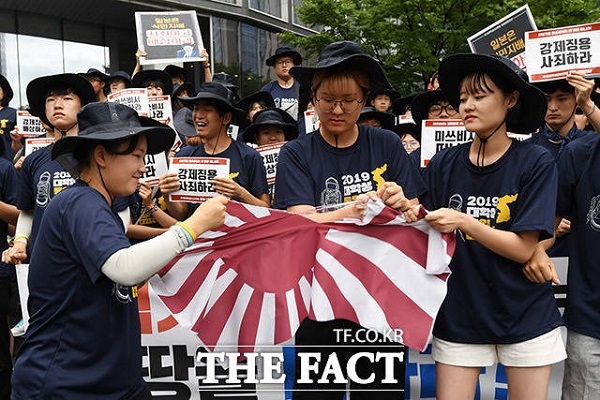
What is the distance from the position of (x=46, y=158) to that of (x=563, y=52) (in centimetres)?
368

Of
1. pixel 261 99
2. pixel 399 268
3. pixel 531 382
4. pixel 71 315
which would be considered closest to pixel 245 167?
pixel 399 268

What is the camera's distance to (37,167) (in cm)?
438

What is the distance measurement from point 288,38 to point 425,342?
16616 mm

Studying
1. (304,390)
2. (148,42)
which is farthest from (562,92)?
(148,42)

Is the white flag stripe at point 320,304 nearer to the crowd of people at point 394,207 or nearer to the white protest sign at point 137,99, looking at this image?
the crowd of people at point 394,207

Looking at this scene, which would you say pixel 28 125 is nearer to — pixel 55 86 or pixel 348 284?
pixel 55 86

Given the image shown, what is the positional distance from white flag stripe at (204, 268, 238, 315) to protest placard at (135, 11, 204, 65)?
503 centimetres

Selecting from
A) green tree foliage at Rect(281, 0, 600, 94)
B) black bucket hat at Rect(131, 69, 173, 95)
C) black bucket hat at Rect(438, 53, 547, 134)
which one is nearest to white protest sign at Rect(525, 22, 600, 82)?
black bucket hat at Rect(438, 53, 547, 134)

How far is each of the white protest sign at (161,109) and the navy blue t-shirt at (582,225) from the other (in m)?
4.21

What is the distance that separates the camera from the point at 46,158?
14.4 ft

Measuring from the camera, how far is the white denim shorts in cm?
288

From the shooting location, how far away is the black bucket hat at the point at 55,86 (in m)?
4.45

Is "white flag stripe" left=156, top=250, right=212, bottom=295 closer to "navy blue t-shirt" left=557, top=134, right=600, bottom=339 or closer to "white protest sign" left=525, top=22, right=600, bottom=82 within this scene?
"navy blue t-shirt" left=557, top=134, right=600, bottom=339

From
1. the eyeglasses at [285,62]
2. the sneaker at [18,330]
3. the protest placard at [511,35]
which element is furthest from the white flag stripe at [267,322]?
the eyeglasses at [285,62]
